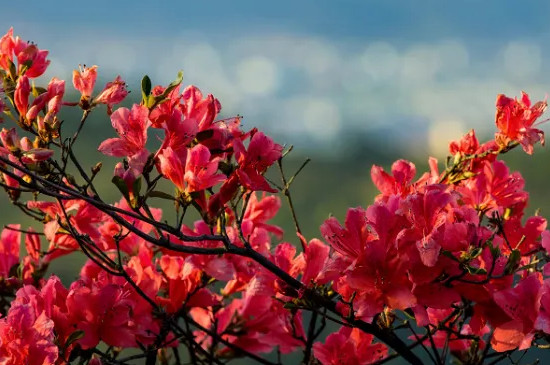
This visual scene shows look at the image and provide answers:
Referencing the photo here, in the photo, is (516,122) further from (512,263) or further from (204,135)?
(204,135)

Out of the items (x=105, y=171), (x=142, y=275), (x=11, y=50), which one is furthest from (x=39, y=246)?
(x=105, y=171)

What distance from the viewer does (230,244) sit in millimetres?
1071

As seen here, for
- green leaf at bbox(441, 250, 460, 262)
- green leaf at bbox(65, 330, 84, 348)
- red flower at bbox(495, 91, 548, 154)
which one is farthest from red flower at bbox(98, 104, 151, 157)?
red flower at bbox(495, 91, 548, 154)

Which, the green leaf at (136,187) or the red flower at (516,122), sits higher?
the red flower at (516,122)

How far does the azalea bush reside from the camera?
1.04 meters

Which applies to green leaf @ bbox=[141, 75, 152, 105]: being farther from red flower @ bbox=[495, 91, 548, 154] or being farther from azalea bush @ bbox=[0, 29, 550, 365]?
red flower @ bbox=[495, 91, 548, 154]

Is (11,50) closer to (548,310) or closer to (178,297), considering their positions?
(178,297)

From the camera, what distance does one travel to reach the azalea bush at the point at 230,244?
1.04 meters

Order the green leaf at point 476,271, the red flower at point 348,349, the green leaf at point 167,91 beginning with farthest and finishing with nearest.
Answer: the red flower at point 348,349 < the green leaf at point 167,91 < the green leaf at point 476,271

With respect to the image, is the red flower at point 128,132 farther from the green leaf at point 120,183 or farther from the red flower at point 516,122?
the red flower at point 516,122

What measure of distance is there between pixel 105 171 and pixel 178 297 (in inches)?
207

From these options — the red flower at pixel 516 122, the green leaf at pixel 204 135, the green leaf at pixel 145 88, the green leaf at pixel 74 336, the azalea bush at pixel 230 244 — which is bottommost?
the green leaf at pixel 74 336

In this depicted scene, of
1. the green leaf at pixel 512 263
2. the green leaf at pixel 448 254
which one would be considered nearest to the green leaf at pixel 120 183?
the green leaf at pixel 448 254

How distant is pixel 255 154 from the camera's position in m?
1.13
